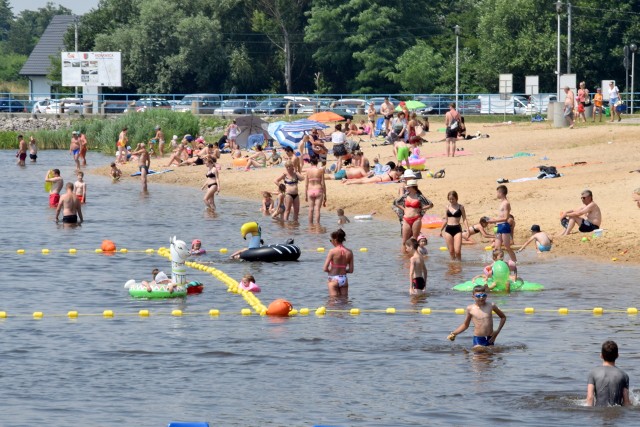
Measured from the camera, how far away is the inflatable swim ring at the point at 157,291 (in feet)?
63.8

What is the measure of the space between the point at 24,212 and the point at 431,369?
815 inches

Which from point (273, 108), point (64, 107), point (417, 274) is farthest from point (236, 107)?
point (417, 274)

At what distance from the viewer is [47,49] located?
8531cm

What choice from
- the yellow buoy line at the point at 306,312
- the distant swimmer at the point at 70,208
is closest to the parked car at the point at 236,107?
the distant swimmer at the point at 70,208

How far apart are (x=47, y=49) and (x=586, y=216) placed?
67.1 meters

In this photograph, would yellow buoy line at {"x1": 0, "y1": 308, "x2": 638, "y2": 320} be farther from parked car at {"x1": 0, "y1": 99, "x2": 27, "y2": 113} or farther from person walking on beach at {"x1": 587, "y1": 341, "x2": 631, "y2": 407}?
parked car at {"x1": 0, "y1": 99, "x2": 27, "y2": 113}

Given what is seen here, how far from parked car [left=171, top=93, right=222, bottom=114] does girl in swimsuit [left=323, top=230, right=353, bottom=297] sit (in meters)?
41.0

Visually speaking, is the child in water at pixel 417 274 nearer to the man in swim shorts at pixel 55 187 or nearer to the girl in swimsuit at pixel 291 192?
the girl in swimsuit at pixel 291 192

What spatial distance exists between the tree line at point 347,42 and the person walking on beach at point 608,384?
4964 centimetres

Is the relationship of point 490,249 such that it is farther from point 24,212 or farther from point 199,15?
point 199,15

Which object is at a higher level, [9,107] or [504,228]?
[9,107]

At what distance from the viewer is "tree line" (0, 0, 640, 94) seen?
203 ft

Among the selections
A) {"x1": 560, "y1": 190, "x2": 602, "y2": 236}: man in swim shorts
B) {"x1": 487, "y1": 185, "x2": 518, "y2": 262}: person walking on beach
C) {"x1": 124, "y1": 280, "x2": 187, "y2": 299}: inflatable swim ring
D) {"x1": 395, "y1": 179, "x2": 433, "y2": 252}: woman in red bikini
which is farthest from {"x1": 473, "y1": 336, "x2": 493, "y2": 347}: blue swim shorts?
{"x1": 560, "y1": 190, "x2": 602, "y2": 236}: man in swim shorts

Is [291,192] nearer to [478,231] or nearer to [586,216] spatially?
[478,231]
